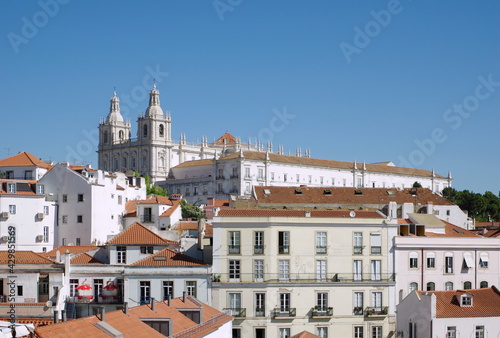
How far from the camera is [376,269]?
185 ft

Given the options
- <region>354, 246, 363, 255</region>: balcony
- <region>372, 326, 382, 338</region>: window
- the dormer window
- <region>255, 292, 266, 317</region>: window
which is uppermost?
<region>354, 246, 363, 255</region>: balcony

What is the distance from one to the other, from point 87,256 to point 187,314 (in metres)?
17.5

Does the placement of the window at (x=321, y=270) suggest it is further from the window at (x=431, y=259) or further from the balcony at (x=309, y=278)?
the window at (x=431, y=259)

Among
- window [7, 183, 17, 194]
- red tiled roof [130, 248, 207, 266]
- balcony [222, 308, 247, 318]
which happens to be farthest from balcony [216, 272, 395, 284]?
window [7, 183, 17, 194]

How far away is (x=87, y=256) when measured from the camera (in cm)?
5844

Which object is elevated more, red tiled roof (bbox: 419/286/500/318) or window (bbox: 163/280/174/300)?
window (bbox: 163/280/174/300)

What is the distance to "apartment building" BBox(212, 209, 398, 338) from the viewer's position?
5353 centimetres

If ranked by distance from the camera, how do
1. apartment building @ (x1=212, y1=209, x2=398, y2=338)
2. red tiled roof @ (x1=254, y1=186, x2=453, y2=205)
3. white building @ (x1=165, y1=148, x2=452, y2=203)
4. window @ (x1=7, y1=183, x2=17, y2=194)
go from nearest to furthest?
apartment building @ (x1=212, y1=209, x2=398, y2=338)
window @ (x1=7, y1=183, x2=17, y2=194)
red tiled roof @ (x1=254, y1=186, x2=453, y2=205)
white building @ (x1=165, y1=148, x2=452, y2=203)

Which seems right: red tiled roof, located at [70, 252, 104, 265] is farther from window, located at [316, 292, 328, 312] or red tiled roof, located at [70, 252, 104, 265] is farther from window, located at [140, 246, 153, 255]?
window, located at [316, 292, 328, 312]

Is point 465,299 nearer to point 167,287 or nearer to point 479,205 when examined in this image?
point 167,287

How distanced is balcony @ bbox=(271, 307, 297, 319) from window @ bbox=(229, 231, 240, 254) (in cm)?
445

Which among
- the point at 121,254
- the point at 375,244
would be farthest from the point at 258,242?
the point at 121,254

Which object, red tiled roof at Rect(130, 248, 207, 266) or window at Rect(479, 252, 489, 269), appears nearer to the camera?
red tiled roof at Rect(130, 248, 207, 266)

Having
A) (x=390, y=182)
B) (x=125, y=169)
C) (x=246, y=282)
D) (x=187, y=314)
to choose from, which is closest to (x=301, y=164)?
(x=390, y=182)
